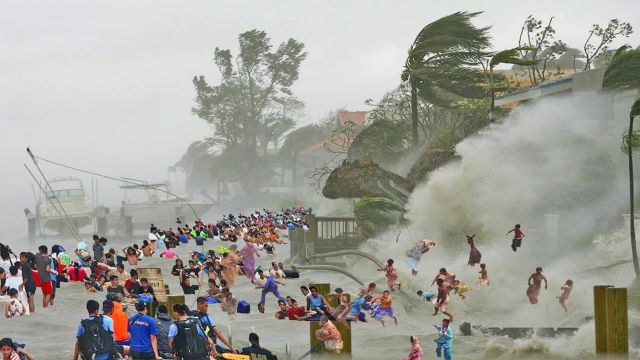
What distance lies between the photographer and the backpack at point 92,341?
15469 mm

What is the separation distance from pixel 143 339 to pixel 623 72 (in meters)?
29.1

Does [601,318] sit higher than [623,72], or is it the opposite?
[623,72]

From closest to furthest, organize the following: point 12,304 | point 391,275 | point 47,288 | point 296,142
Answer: point 12,304
point 47,288
point 391,275
point 296,142

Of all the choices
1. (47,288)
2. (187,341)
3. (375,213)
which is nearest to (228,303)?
(47,288)

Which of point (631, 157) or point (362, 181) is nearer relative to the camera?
point (631, 157)

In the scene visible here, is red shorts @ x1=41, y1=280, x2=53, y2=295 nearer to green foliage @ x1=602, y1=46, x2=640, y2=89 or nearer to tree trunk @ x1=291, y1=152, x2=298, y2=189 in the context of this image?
green foliage @ x1=602, y1=46, x2=640, y2=89

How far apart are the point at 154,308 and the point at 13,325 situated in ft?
11.4

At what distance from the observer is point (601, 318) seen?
21750 mm

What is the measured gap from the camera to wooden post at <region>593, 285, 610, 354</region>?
21641 millimetres

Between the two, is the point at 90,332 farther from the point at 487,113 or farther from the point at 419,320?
the point at 487,113

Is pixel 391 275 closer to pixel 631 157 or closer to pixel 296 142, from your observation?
pixel 631 157

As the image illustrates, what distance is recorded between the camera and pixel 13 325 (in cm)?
2484

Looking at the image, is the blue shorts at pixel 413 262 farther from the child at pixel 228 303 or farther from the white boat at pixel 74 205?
the white boat at pixel 74 205

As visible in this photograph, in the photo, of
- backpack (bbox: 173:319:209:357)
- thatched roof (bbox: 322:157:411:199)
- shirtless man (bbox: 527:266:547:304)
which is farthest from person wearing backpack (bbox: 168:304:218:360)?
thatched roof (bbox: 322:157:411:199)
